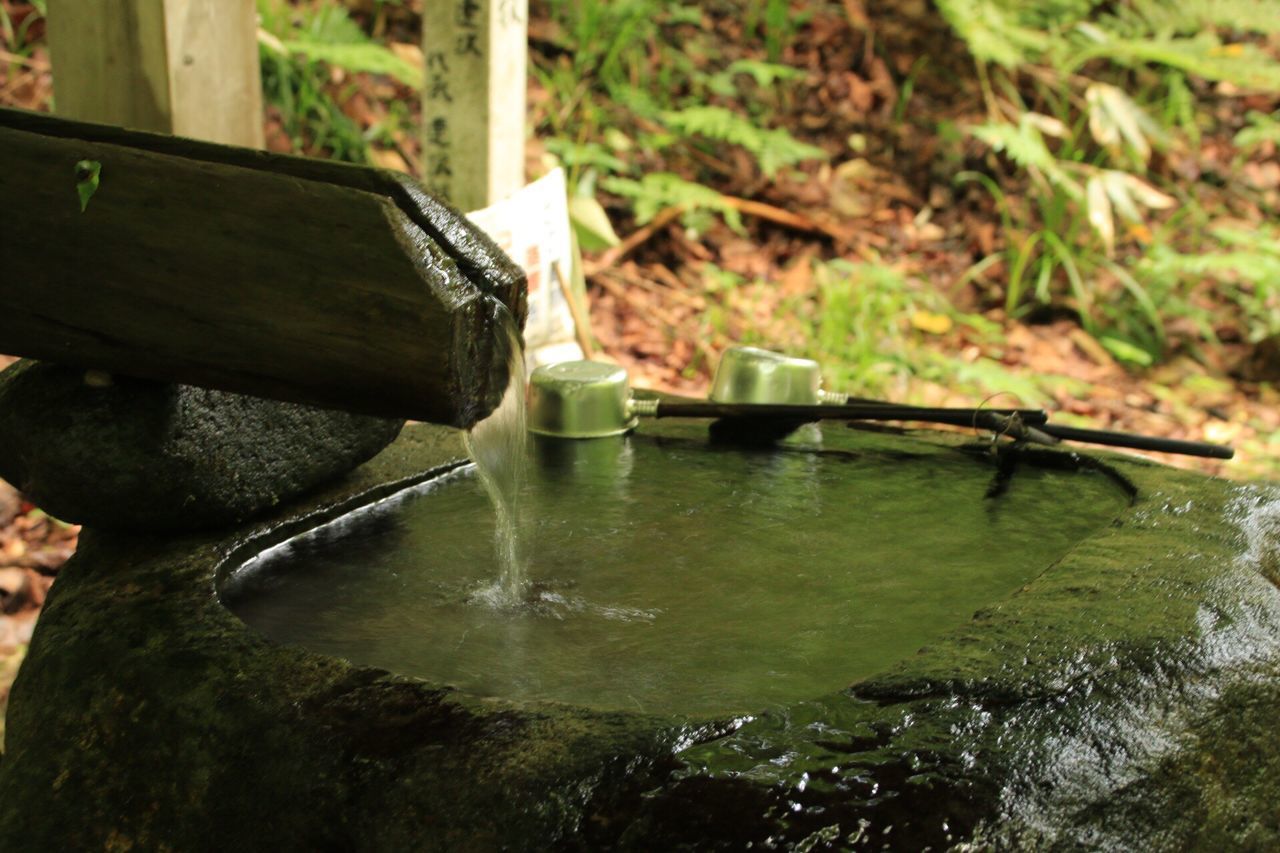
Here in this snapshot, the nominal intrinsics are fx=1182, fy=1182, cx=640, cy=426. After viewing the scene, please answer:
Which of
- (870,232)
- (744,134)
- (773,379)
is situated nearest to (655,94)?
(744,134)

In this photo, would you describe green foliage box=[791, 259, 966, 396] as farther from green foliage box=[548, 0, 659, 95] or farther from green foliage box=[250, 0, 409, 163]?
green foliage box=[250, 0, 409, 163]

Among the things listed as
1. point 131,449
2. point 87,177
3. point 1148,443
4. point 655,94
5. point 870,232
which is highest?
point 655,94

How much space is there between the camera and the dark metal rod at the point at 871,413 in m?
3.18

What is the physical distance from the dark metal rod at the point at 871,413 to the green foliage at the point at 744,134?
3780 mm

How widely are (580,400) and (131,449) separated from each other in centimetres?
131

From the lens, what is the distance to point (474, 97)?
4.23 metres

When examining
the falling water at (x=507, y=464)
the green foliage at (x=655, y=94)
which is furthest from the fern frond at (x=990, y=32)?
the falling water at (x=507, y=464)

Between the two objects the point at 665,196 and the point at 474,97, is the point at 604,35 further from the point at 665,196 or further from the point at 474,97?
the point at 474,97

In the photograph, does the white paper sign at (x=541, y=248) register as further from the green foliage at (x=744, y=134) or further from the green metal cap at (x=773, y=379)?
the green foliage at (x=744, y=134)

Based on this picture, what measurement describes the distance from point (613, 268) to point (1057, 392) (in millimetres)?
2472

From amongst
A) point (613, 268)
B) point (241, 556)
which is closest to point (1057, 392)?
point (613, 268)

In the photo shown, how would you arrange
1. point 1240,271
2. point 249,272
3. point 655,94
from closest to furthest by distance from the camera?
point 249,272
point 1240,271
point 655,94

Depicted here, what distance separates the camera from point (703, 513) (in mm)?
2781

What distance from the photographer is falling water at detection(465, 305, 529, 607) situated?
2260 mm
